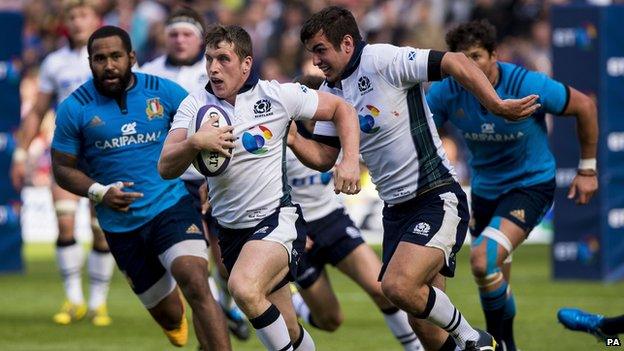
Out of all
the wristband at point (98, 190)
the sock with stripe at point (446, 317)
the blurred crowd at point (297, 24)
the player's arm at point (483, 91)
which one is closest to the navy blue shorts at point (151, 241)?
the wristband at point (98, 190)

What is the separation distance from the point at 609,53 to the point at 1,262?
27.5 ft

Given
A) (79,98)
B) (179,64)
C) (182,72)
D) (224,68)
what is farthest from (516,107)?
(179,64)

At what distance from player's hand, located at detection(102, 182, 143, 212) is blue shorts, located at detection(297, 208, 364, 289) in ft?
6.08

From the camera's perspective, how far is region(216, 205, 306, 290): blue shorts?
8.64m

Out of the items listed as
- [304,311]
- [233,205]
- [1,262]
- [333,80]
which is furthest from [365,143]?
[1,262]

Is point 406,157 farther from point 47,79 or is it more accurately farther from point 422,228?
point 47,79

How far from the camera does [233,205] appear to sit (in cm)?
873

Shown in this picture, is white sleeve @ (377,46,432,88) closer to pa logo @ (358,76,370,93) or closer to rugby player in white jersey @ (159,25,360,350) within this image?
pa logo @ (358,76,370,93)

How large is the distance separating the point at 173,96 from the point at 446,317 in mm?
2685

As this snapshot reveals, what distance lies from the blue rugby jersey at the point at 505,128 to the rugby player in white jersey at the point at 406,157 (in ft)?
3.88

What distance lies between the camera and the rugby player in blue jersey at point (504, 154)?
10195mm

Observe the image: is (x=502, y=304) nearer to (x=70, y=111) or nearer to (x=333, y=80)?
(x=333, y=80)

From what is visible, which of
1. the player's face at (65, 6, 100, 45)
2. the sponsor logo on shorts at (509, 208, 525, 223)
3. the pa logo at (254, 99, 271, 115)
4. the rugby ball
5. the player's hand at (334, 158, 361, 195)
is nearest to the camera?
the player's hand at (334, 158, 361, 195)

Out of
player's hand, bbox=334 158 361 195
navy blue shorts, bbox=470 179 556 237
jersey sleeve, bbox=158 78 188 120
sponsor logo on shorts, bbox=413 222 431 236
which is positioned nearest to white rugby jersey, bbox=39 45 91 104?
jersey sleeve, bbox=158 78 188 120
